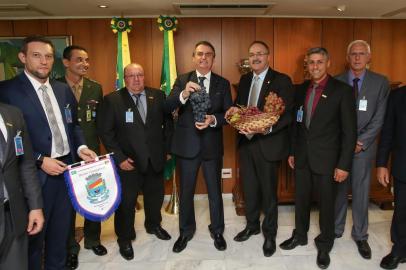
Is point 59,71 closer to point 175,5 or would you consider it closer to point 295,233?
point 175,5

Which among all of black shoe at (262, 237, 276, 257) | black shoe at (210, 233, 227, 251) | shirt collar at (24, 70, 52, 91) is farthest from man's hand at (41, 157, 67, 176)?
black shoe at (262, 237, 276, 257)

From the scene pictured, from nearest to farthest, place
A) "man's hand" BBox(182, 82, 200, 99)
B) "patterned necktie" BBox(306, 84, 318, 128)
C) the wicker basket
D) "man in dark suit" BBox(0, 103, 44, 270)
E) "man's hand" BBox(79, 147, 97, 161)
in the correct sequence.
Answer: "man in dark suit" BBox(0, 103, 44, 270), "man's hand" BBox(79, 147, 97, 161), the wicker basket, "man's hand" BBox(182, 82, 200, 99), "patterned necktie" BBox(306, 84, 318, 128)

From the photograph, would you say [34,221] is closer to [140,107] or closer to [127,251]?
[127,251]

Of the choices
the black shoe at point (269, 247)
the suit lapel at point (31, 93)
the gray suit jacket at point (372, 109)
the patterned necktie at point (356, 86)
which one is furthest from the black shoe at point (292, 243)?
the suit lapel at point (31, 93)

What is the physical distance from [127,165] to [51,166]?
0.79m

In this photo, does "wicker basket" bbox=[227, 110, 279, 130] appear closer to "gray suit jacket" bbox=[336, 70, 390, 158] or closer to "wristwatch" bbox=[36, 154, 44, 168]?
"gray suit jacket" bbox=[336, 70, 390, 158]

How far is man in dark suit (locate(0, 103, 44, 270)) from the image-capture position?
5.88ft

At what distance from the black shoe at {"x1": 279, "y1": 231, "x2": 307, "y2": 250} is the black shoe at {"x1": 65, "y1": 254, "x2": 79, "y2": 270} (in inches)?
72.2

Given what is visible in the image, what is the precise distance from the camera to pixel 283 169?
4.08 metres

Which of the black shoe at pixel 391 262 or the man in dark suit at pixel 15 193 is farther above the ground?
the man in dark suit at pixel 15 193

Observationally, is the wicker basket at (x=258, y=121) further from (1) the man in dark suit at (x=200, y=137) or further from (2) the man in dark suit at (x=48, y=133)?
(2) the man in dark suit at (x=48, y=133)

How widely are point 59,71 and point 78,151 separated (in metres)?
2.13

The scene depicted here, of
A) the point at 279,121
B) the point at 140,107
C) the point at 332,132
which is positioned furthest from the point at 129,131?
the point at 332,132

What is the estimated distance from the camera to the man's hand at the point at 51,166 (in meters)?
2.28
